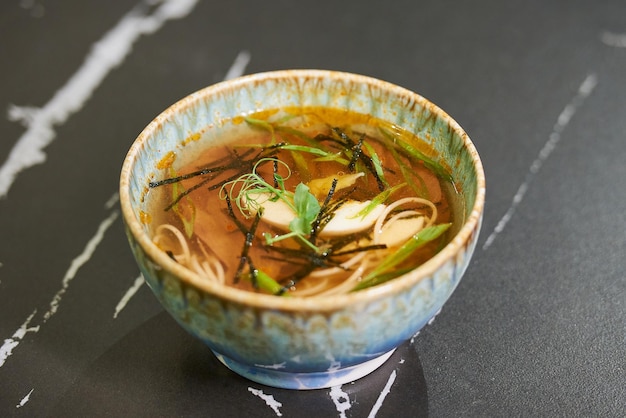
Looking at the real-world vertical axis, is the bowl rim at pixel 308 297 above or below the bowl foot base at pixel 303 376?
above

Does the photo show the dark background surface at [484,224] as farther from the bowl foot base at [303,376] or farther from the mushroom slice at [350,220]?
the mushroom slice at [350,220]

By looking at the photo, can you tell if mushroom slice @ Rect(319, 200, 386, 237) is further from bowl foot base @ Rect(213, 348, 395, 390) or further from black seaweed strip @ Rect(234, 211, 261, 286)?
bowl foot base @ Rect(213, 348, 395, 390)

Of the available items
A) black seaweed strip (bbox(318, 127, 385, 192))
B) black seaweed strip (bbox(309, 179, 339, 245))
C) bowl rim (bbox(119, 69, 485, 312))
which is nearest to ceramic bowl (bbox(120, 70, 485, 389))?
bowl rim (bbox(119, 69, 485, 312))

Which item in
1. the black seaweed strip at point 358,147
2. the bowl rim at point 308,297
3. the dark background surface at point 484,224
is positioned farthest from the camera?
the black seaweed strip at point 358,147

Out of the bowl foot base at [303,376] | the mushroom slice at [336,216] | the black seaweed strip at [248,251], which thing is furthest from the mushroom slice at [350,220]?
the bowl foot base at [303,376]

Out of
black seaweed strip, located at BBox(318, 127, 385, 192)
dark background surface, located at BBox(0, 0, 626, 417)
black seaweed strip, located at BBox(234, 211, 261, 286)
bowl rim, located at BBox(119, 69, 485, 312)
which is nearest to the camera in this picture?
bowl rim, located at BBox(119, 69, 485, 312)

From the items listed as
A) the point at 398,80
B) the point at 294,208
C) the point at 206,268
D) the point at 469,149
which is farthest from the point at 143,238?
the point at 398,80
